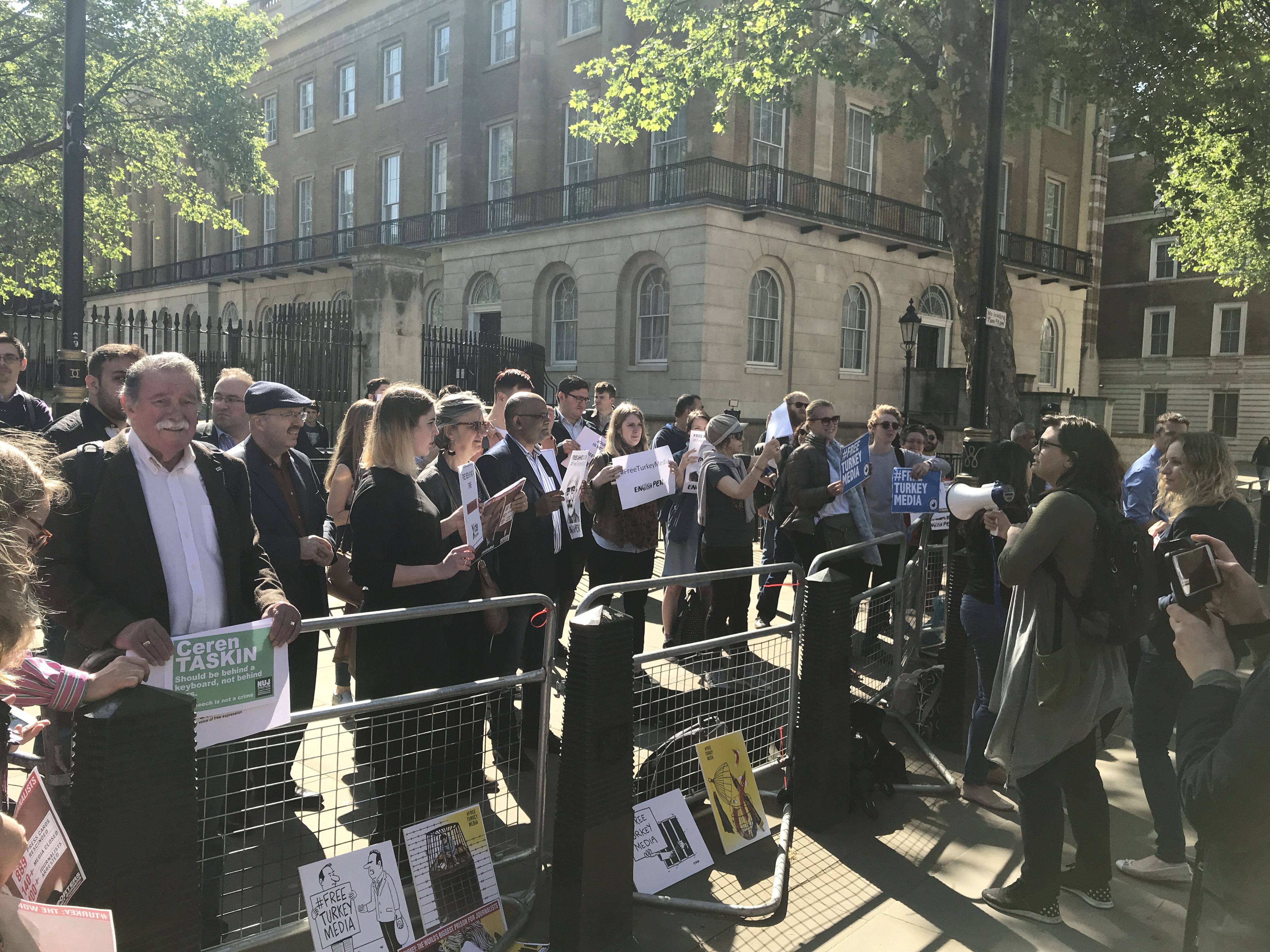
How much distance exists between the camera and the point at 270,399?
4.59 m

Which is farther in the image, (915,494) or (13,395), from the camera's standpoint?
(915,494)

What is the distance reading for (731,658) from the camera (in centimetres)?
512

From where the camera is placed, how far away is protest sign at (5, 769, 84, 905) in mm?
1976

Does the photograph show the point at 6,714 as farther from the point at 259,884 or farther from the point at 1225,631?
the point at 1225,631

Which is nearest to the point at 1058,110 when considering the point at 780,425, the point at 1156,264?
the point at 1156,264

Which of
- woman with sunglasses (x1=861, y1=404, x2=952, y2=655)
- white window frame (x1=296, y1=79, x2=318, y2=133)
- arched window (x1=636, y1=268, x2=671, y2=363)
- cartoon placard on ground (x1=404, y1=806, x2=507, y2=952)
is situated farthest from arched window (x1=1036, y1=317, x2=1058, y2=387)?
cartoon placard on ground (x1=404, y1=806, x2=507, y2=952)

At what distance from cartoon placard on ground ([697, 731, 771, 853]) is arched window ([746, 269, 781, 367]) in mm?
19622

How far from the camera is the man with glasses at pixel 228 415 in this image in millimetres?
5555

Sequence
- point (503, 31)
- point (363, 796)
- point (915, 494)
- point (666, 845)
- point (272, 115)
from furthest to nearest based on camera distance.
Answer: point (272, 115) → point (503, 31) → point (915, 494) → point (666, 845) → point (363, 796)

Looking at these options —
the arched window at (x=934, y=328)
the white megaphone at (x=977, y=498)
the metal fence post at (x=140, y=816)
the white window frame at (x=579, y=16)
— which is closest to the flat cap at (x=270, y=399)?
the metal fence post at (x=140, y=816)

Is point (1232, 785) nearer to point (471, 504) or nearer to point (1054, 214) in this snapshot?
point (471, 504)

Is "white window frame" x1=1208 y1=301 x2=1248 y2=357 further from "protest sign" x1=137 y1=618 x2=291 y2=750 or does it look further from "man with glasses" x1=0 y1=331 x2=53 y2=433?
"protest sign" x1=137 y1=618 x2=291 y2=750

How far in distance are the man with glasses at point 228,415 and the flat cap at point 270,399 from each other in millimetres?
→ 863

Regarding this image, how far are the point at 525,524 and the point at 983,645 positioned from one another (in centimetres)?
263
